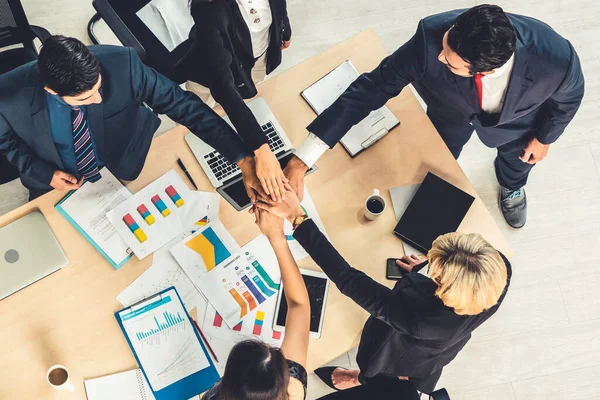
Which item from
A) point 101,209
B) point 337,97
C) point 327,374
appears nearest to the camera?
point 101,209

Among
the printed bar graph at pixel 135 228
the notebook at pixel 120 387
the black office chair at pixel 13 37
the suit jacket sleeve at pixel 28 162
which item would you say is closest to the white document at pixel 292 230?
the printed bar graph at pixel 135 228

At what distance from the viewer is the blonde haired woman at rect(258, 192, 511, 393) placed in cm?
165

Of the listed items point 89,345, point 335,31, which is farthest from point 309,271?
point 335,31

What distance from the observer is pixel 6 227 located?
1942 millimetres

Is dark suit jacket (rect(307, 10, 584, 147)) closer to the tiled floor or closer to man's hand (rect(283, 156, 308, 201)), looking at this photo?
man's hand (rect(283, 156, 308, 201))

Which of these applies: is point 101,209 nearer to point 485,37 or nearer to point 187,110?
point 187,110

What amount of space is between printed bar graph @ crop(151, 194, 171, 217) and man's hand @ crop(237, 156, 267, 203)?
30 centimetres

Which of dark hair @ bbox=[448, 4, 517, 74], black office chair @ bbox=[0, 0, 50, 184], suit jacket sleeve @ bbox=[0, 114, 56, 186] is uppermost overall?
black office chair @ bbox=[0, 0, 50, 184]

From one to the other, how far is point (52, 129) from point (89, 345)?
0.75m

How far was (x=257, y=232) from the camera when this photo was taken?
6.59 feet

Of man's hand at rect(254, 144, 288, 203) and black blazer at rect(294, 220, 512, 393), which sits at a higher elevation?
man's hand at rect(254, 144, 288, 203)

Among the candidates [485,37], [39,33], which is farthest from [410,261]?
[39,33]

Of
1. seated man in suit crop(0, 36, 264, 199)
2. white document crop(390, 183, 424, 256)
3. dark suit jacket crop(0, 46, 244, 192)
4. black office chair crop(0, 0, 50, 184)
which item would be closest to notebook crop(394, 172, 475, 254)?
white document crop(390, 183, 424, 256)

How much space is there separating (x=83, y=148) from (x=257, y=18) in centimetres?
84
